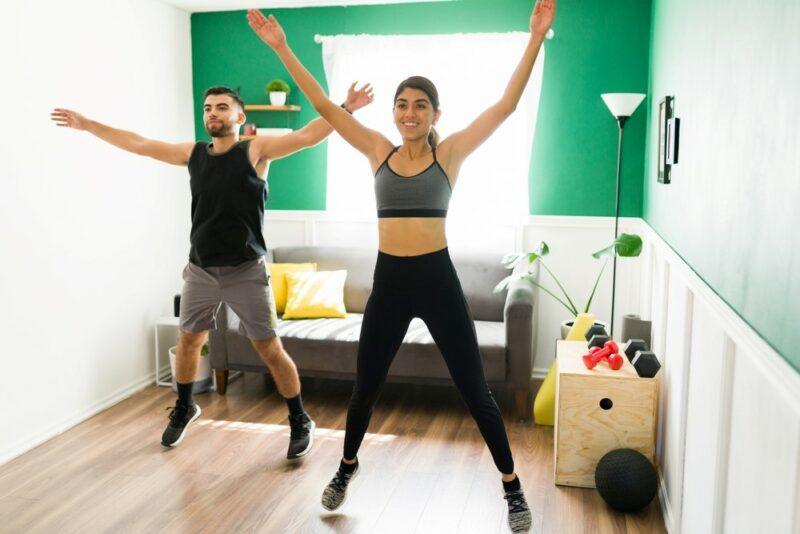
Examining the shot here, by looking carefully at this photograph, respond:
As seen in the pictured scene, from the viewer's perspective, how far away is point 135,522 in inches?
108

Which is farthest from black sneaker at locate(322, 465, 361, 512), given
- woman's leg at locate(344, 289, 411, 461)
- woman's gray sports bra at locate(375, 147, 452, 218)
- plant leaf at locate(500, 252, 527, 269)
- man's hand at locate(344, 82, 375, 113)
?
plant leaf at locate(500, 252, 527, 269)

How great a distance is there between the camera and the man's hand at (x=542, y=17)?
232 cm

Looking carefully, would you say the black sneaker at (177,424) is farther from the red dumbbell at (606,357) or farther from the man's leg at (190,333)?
the red dumbbell at (606,357)

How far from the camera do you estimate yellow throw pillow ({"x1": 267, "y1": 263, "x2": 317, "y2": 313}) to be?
4.52 m

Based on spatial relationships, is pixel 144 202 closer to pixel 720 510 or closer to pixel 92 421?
pixel 92 421

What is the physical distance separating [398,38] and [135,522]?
10.5 feet

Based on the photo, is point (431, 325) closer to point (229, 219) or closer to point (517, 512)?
point (517, 512)

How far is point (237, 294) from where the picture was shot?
3271 millimetres

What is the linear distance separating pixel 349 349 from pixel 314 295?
0.55 metres

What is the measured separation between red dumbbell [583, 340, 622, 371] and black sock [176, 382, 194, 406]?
181 cm

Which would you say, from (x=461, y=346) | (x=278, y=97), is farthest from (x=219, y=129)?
(x=278, y=97)

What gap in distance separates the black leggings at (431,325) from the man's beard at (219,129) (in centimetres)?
110

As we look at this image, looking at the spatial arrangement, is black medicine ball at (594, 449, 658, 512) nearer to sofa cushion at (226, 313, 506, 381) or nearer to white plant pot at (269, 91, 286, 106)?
sofa cushion at (226, 313, 506, 381)

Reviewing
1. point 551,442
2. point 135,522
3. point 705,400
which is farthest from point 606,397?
point 135,522
